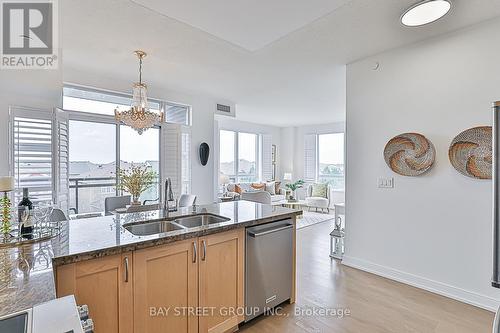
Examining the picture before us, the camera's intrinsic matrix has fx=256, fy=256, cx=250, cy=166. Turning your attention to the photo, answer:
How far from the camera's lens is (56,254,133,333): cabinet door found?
4.30 ft

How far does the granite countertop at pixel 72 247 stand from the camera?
0.92 meters

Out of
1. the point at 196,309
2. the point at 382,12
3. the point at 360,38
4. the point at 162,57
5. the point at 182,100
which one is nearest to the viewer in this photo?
the point at 196,309

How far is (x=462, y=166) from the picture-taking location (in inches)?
101

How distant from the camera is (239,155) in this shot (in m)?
8.95

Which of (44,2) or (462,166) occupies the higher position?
(44,2)

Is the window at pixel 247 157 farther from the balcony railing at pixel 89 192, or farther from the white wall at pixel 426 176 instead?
the white wall at pixel 426 176

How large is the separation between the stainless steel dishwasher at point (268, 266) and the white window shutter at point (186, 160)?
10.9ft

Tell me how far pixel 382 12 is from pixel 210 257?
266 cm

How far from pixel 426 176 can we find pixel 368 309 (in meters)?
1.57

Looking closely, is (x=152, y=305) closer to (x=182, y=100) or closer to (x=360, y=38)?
(x=360, y=38)

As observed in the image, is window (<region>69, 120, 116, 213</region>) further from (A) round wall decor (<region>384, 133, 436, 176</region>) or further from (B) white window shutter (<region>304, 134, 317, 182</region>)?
(B) white window shutter (<region>304, 134, 317, 182</region>)

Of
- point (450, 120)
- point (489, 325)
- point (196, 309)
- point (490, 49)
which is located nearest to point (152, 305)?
point (196, 309)

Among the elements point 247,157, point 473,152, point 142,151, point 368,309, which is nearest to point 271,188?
point 247,157

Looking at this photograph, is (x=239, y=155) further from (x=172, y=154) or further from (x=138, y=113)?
(x=138, y=113)
